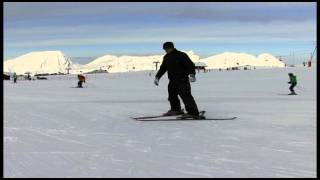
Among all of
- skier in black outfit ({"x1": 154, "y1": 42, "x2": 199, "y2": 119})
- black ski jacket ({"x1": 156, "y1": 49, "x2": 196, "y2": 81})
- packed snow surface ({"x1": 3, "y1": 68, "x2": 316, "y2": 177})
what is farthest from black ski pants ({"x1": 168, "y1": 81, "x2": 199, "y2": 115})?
packed snow surface ({"x1": 3, "y1": 68, "x2": 316, "y2": 177})

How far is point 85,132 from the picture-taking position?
8.44m

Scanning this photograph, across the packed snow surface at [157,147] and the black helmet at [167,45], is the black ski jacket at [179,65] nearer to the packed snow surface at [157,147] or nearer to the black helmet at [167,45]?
the black helmet at [167,45]

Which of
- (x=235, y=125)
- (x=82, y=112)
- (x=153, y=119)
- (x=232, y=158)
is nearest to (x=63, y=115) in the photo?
(x=82, y=112)

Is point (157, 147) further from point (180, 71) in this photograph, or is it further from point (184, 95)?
point (180, 71)

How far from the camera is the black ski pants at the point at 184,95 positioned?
413 inches

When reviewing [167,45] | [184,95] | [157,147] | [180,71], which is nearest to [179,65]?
[180,71]

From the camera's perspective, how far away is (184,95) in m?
10.6

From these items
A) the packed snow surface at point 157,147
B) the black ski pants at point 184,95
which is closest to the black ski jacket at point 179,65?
the black ski pants at point 184,95

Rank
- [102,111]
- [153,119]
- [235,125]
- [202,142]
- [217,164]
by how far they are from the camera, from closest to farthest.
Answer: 1. [217,164]
2. [202,142]
3. [235,125]
4. [153,119]
5. [102,111]

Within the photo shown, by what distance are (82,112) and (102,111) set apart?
50 cm

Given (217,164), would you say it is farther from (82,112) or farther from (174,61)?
(82,112)

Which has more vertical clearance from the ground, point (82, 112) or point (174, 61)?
point (174, 61)

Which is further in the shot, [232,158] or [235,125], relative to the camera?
[235,125]

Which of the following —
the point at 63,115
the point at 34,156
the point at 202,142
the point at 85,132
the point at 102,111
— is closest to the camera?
the point at 34,156
